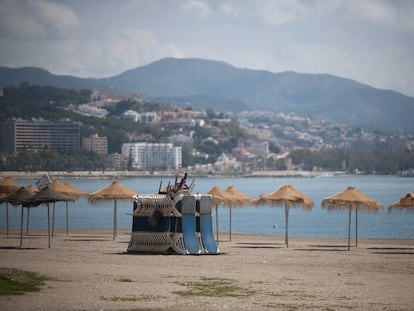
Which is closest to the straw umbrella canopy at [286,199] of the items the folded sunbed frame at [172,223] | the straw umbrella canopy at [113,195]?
the straw umbrella canopy at [113,195]

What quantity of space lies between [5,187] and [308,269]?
55.5 ft

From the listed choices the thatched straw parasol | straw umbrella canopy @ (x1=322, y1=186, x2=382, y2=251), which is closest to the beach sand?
straw umbrella canopy @ (x1=322, y1=186, x2=382, y2=251)

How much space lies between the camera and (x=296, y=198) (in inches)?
1282

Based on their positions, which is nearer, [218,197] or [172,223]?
[172,223]

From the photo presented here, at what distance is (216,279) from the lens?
2120cm

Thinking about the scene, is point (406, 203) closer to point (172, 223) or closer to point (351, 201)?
point (351, 201)

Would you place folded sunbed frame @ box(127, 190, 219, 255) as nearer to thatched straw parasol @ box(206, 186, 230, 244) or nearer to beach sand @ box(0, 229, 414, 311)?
beach sand @ box(0, 229, 414, 311)

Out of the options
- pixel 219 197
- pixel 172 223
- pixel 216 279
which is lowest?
pixel 216 279

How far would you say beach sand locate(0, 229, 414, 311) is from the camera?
17.5m

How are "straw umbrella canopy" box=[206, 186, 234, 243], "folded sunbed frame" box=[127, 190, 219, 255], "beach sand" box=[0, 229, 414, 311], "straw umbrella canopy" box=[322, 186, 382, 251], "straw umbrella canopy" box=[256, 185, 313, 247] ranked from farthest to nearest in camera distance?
1. "straw umbrella canopy" box=[206, 186, 234, 243]
2. "straw umbrella canopy" box=[256, 185, 313, 247]
3. "straw umbrella canopy" box=[322, 186, 382, 251]
4. "folded sunbed frame" box=[127, 190, 219, 255]
5. "beach sand" box=[0, 229, 414, 311]

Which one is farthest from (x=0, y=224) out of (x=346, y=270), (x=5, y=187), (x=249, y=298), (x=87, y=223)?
(x=249, y=298)

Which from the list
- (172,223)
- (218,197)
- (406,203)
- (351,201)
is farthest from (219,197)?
(172,223)

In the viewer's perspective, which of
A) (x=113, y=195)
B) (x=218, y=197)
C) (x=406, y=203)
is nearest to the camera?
(x=406, y=203)

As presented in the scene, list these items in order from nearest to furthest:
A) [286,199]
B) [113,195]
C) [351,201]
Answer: [351,201] < [286,199] < [113,195]
